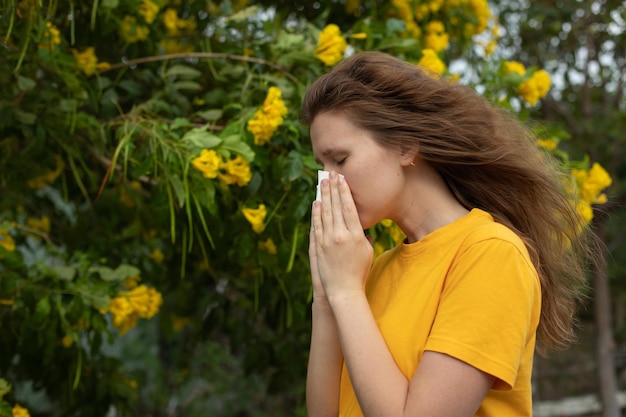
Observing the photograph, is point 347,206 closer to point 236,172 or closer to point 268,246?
point 236,172

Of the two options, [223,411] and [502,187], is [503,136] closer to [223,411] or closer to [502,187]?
[502,187]

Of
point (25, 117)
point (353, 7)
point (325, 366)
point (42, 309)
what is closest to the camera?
point (325, 366)

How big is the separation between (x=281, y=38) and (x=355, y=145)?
1.17m

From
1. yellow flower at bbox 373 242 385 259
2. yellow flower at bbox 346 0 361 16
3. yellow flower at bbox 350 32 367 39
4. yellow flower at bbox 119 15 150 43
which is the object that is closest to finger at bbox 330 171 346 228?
yellow flower at bbox 373 242 385 259

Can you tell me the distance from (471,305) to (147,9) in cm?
157

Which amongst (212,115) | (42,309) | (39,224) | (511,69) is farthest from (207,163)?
(39,224)

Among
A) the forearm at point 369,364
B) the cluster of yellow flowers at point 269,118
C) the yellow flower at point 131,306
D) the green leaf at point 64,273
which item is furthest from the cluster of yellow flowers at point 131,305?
the forearm at point 369,364

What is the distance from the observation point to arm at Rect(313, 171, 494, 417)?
1.22 m

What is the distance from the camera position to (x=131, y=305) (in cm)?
228

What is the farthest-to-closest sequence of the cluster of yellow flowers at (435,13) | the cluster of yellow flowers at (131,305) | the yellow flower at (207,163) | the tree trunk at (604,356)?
1. the tree trunk at (604,356)
2. the cluster of yellow flowers at (435,13)
3. the cluster of yellow flowers at (131,305)
4. the yellow flower at (207,163)

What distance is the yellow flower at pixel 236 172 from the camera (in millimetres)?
2033

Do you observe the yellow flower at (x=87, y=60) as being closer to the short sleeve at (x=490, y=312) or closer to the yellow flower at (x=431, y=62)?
the yellow flower at (x=431, y=62)

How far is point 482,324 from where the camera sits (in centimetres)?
123

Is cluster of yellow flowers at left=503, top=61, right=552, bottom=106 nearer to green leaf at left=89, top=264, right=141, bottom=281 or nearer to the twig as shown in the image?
the twig
